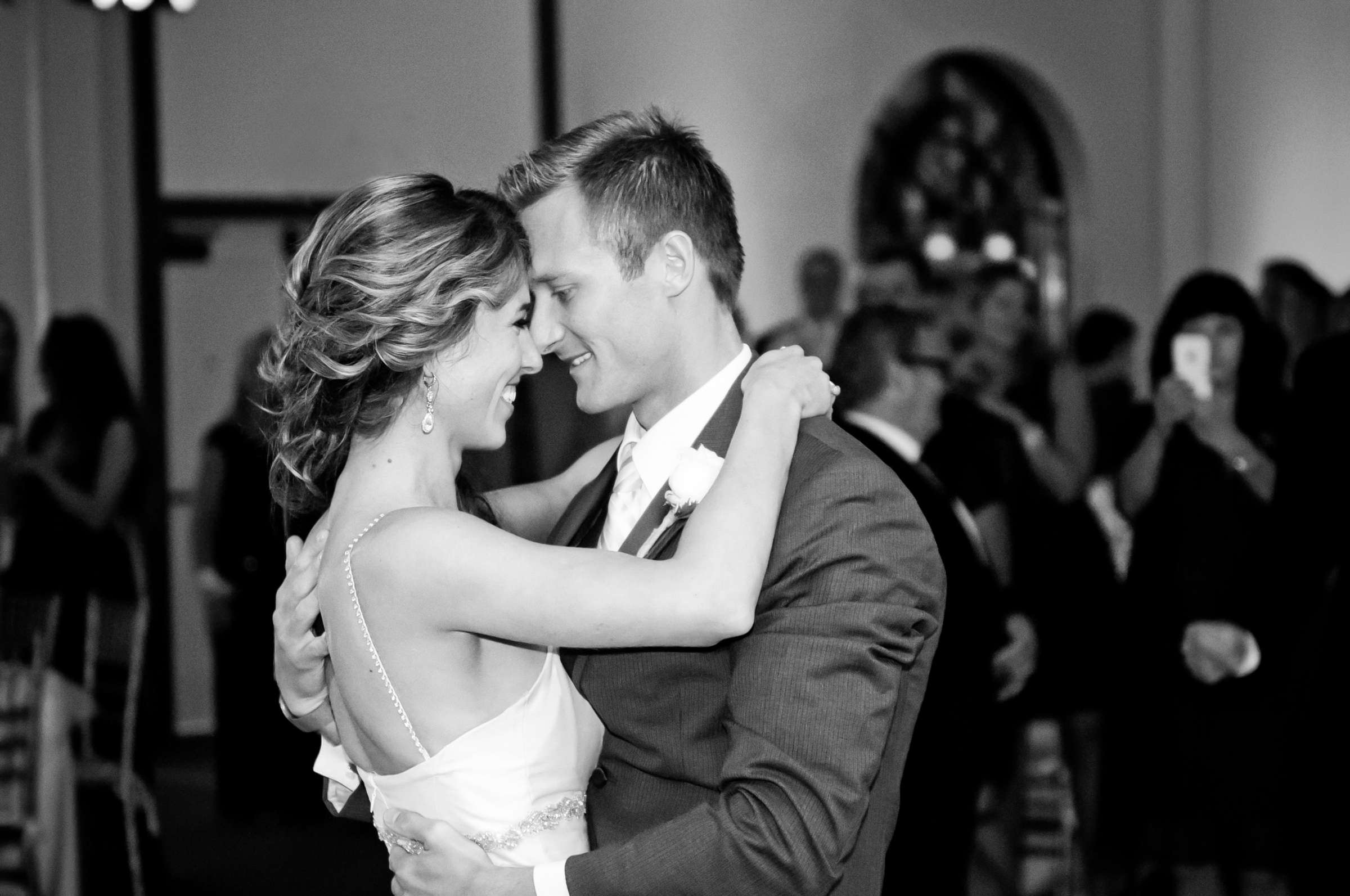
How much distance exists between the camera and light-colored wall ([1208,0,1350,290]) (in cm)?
759

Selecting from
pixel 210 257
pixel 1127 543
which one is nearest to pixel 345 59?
pixel 210 257

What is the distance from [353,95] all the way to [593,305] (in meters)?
5.80

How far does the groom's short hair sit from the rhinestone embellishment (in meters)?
0.63

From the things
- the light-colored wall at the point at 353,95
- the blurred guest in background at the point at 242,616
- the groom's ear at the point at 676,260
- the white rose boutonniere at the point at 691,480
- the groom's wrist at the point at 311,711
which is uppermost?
the light-colored wall at the point at 353,95

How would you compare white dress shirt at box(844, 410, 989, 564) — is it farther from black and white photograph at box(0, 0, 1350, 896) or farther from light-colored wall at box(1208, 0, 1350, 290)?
light-colored wall at box(1208, 0, 1350, 290)

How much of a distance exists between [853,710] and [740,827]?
16 centimetres

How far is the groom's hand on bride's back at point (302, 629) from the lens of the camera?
190 cm

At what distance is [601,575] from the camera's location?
158 cm

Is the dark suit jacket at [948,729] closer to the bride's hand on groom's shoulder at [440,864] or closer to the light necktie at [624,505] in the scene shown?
the light necktie at [624,505]

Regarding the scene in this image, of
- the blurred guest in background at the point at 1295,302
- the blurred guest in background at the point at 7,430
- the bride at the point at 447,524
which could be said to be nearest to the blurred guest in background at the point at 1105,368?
the blurred guest in background at the point at 1295,302

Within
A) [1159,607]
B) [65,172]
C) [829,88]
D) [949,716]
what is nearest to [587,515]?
[949,716]

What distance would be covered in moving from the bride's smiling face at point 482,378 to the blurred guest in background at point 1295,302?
14.7 ft

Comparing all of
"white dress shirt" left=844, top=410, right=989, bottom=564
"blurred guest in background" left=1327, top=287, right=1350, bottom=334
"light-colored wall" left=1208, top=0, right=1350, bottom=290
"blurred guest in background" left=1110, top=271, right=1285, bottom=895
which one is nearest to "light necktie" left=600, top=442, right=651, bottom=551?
"white dress shirt" left=844, top=410, right=989, bottom=564

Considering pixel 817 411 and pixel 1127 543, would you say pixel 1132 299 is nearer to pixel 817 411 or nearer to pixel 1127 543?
pixel 1127 543
